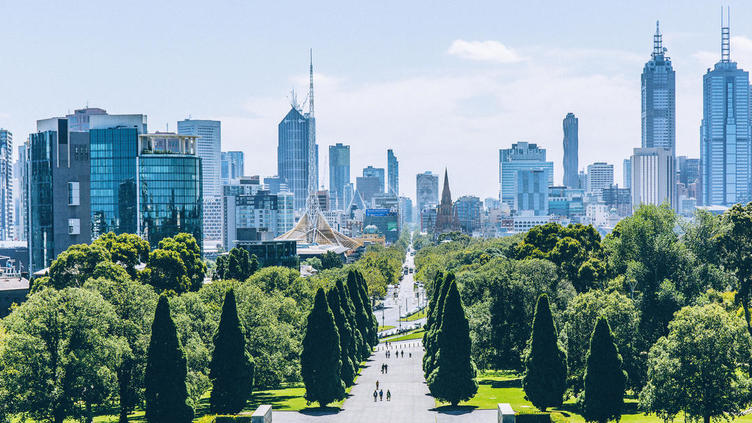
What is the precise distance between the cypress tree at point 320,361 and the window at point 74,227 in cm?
10106

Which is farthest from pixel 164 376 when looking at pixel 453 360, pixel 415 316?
pixel 415 316

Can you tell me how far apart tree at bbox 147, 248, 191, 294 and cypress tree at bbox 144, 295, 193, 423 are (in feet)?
138

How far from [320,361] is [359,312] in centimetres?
3497

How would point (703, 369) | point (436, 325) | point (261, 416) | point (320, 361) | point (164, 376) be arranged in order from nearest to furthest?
point (703, 369) < point (261, 416) < point (164, 376) < point (320, 361) < point (436, 325)

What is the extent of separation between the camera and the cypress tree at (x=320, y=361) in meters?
76.4

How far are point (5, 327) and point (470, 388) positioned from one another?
36394 millimetres

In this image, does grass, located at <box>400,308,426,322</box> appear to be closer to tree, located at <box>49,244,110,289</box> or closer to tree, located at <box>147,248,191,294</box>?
tree, located at <box>147,248,191,294</box>

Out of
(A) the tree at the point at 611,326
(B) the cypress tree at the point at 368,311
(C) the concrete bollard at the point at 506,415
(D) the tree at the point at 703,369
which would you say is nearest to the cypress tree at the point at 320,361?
(C) the concrete bollard at the point at 506,415

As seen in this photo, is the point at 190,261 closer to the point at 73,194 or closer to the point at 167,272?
the point at 167,272

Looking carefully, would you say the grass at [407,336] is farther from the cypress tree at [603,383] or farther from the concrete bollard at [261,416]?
the concrete bollard at [261,416]

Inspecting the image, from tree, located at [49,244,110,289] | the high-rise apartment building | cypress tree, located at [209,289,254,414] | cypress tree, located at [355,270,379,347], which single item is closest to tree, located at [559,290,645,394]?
cypress tree, located at [209,289,254,414]

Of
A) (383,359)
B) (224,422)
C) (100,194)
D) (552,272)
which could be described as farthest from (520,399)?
(100,194)

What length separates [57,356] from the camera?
207 feet

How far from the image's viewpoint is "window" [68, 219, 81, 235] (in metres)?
166
